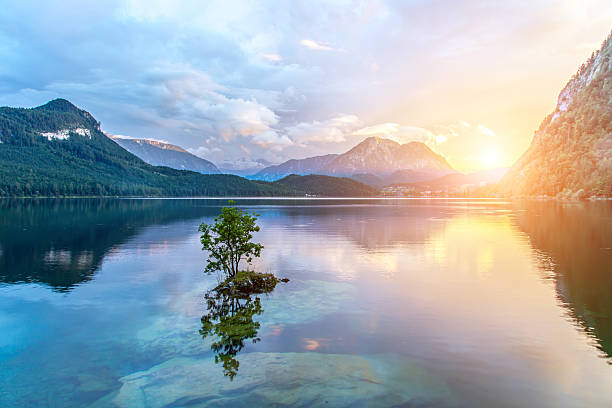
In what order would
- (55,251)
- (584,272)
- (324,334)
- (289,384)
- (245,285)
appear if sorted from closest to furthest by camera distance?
(289,384), (324,334), (245,285), (584,272), (55,251)

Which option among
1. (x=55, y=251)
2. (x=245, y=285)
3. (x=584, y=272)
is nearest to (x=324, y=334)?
(x=245, y=285)

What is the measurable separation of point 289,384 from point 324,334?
5772mm

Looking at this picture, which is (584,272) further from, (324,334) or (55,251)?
(55,251)

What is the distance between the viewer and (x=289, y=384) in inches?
590

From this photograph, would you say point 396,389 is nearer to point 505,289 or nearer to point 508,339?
point 508,339

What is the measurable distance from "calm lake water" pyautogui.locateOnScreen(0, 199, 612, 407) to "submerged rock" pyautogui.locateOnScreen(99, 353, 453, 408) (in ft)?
0.24

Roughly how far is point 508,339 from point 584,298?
1236 cm

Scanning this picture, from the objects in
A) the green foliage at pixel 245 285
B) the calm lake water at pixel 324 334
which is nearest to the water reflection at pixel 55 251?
the calm lake water at pixel 324 334

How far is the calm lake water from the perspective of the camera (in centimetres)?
1448

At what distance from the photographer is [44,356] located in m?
17.9

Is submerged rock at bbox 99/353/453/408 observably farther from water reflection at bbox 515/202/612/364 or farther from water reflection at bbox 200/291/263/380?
water reflection at bbox 515/202/612/364

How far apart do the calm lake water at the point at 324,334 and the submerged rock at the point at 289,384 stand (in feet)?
0.24

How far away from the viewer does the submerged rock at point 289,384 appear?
542 inches

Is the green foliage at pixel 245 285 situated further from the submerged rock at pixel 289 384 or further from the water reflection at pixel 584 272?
the water reflection at pixel 584 272
